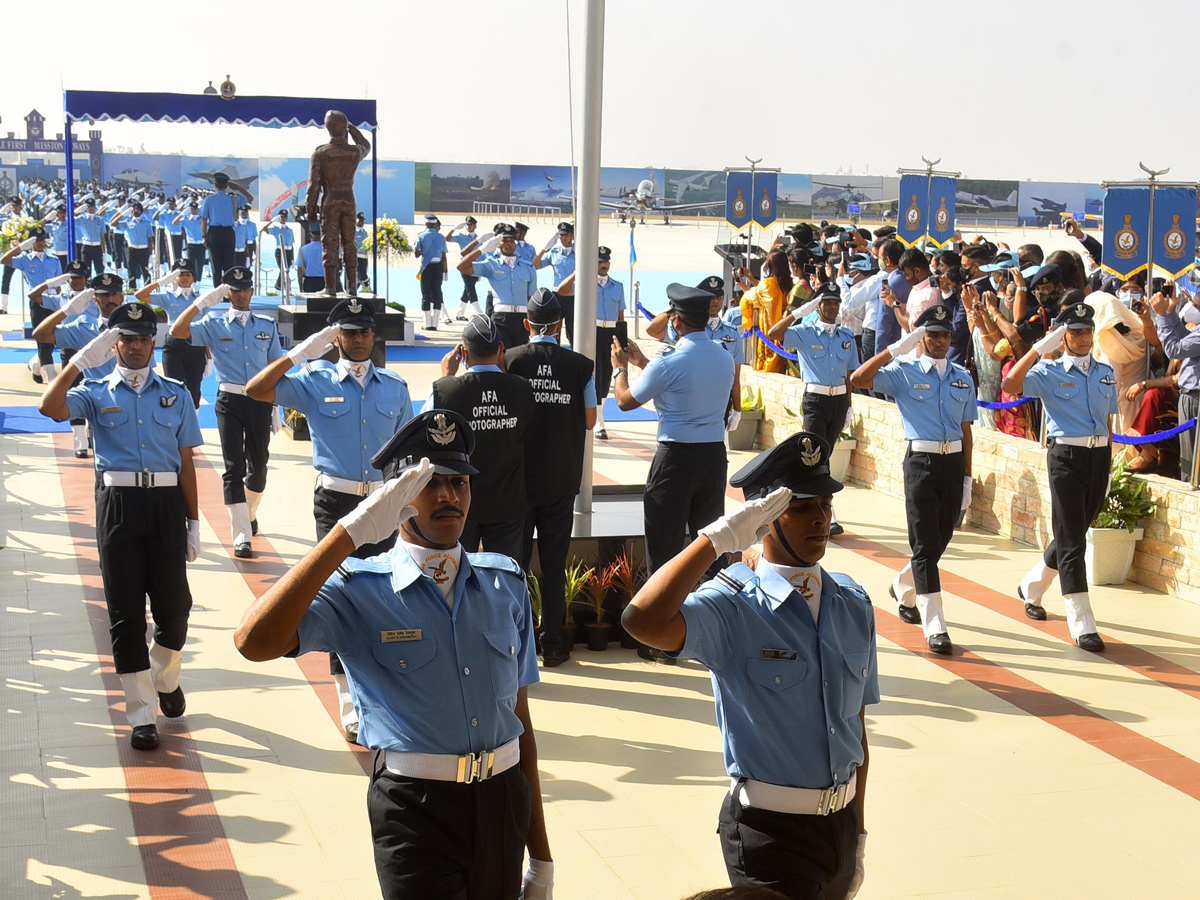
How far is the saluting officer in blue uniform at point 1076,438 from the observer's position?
28.9ft

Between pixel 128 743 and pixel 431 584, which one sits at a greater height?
pixel 431 584

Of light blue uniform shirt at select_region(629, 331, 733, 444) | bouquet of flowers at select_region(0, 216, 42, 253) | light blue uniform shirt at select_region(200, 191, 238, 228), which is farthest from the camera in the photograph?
bouquet of flowers at select_region(0, 216, 42, 253)

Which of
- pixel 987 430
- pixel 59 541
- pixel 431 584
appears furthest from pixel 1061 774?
pixel 59 541

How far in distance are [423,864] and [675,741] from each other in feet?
12.3

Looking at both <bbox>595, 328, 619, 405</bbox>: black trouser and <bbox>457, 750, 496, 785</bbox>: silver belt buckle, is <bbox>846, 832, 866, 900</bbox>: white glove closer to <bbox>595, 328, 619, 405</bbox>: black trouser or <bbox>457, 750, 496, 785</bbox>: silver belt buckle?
<bbox>457, 750, 496, 785</bbox>: silver belt buckle

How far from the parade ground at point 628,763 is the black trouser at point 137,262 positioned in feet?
77.4

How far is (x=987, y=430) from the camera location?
12.2 metres

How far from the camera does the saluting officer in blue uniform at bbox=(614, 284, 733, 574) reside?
8.26m

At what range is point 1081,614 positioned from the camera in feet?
29.3

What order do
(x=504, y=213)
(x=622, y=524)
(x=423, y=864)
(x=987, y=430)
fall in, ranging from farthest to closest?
(x=504, y=213) → (x=987, y=430) → (x=622, y=524) → (x=423, y=864)

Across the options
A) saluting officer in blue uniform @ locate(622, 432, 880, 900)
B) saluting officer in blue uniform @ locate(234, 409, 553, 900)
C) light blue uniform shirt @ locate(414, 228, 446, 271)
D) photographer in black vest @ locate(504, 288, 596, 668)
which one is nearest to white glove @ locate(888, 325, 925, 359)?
photographer in black vest @ locate(504, 288, 596, 668)

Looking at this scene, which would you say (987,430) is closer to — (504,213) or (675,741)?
(675,741)

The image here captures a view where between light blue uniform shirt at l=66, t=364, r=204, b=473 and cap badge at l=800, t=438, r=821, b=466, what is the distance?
13.2 feet

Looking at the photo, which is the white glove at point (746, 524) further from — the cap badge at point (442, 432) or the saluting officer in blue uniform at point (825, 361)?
the saluting officer in blue uniform at point (825, 361)
